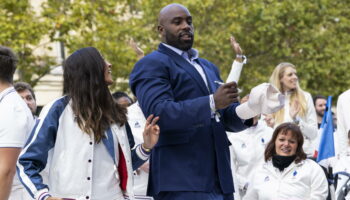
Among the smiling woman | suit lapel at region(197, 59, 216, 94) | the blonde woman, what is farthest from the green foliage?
suit lapel at region(197, 59, 216, 94)

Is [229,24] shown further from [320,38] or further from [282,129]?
[282,129]

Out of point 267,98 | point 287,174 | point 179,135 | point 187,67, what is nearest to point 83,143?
point 179,135

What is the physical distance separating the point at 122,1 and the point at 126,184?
1760 cm

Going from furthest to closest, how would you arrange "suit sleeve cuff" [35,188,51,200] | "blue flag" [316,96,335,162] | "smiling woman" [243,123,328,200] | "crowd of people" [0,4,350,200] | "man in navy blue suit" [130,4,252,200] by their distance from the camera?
1. "blue flag" [316,96,335,162]
2. "smiling woman" [243,123,328,200]
3. "man in navy blue suit" [130,4,252,200]
4. "crowd of people" [0,4,350,200]
5. "suit sleeve cuff" [35,188,51,200]

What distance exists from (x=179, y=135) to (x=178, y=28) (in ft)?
2.43

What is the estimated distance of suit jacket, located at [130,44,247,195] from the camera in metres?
5.62

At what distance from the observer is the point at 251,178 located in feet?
35.5

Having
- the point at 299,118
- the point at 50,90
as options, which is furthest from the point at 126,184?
the point at 50,90

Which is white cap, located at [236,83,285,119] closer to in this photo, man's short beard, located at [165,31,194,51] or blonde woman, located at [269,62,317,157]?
man's short beard, located at [165,31,194,51]

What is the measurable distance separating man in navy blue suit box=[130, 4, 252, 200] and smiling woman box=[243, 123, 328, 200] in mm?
4014

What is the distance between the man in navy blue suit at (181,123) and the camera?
559 cm

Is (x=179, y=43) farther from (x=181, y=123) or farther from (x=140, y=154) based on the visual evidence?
(x=140, y=154)

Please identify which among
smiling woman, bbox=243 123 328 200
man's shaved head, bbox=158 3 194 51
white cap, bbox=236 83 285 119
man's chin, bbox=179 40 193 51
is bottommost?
smiling woman, bbox=243 123 328 200

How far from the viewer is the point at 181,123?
5.50 m
